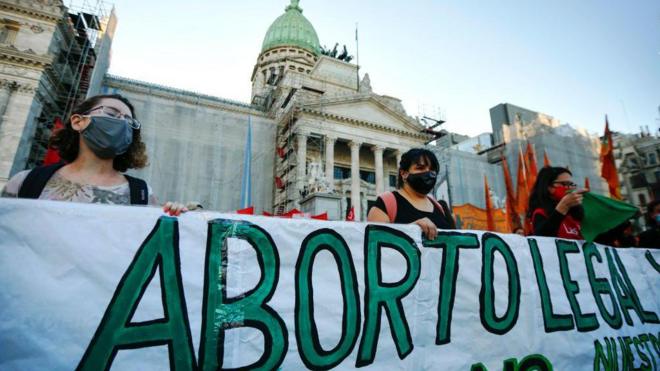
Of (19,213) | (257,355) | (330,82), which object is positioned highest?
(330,82)

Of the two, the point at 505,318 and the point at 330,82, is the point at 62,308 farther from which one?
the point at 330,82

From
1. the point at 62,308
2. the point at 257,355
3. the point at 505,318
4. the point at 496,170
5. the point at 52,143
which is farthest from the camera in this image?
the point at 496,170

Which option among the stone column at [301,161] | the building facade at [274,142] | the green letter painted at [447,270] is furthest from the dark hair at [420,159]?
the stone column at [301,161]

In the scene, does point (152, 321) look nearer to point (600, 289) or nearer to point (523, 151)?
point (600, 289)

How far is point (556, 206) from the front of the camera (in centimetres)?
335

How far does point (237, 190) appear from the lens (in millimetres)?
24125

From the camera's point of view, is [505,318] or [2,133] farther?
[2,133]

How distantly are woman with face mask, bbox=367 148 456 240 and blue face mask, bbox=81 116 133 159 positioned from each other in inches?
79.0

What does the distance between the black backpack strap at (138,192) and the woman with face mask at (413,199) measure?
5.70 ft

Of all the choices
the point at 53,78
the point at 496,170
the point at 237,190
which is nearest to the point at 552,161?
the point at 496,170

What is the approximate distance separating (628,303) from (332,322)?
3195mm

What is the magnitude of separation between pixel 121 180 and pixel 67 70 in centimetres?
2894

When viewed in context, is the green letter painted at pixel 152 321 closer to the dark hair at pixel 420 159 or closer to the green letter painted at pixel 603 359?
the dark hair at pixel 420 159

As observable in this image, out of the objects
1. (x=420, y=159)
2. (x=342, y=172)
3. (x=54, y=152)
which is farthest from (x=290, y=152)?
→ (x=420, y=159)
